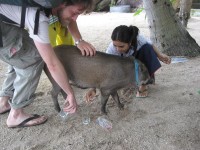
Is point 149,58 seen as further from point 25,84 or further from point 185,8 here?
point 185,8

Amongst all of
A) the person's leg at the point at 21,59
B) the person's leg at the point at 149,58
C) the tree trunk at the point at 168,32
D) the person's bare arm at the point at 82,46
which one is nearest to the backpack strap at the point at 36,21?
the person's leg at the point at 21,59

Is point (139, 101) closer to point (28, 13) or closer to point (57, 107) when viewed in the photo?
point (57, 107)

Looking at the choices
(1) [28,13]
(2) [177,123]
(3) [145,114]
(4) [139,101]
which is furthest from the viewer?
(4) [139,101]

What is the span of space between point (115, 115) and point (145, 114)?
0.30m

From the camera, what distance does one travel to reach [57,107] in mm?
3205

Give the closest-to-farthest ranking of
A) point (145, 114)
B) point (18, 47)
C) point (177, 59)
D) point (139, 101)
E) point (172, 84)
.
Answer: point (18, 47) < point (145, 114) < point (139, 101) < point (172, 84) < point (177, 59)

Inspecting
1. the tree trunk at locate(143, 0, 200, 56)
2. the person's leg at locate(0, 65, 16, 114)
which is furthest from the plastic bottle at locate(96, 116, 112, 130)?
the tree trunk at locate(143, 0, 200, 56)

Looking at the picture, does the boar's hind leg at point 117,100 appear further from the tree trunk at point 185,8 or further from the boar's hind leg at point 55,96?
the tree trunk at point 185,8

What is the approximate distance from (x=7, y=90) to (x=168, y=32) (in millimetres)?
2843

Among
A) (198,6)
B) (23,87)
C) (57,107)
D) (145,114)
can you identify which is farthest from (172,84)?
(198,6)

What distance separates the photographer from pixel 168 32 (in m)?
4.95

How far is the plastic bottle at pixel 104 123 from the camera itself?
288 centimetres

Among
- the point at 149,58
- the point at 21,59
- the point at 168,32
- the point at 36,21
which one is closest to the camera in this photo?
the point at 36,21

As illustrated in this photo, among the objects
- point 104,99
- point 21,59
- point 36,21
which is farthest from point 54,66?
point 104,99
